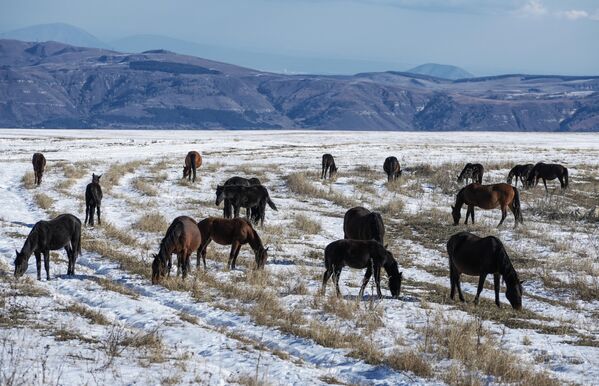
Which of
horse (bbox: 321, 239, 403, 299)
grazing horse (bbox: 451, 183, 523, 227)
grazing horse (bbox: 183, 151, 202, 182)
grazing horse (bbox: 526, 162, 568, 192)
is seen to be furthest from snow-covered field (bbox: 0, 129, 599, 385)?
grazing horse (bbox: 526, 162, 568, 192)

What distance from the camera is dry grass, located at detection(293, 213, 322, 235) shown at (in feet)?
70.6

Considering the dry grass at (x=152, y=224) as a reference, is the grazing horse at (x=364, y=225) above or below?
above

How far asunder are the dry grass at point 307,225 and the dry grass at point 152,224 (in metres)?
4.16

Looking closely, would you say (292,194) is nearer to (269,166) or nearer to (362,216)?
(269,166)

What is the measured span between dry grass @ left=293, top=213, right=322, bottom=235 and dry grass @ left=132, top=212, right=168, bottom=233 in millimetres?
4164

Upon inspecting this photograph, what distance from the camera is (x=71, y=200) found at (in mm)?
25625

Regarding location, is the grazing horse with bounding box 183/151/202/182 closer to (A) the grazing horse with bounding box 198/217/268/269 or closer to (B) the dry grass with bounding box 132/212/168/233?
(B) the dry grass with bounding box 132/212/168/233

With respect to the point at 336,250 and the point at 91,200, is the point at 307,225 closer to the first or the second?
the point at 91,200

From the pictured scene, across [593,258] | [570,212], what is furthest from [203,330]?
[570,212]

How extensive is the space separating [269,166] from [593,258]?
79.1 feet

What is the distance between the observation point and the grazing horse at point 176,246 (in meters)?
13.2

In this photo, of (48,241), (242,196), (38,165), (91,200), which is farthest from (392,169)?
(48,241)

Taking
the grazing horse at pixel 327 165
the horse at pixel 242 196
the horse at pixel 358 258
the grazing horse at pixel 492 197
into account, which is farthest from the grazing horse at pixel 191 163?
the horse at pixel 358 258

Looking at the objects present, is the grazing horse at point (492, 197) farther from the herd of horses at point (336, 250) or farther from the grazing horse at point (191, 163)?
the grazing horse at point (191, 163)
